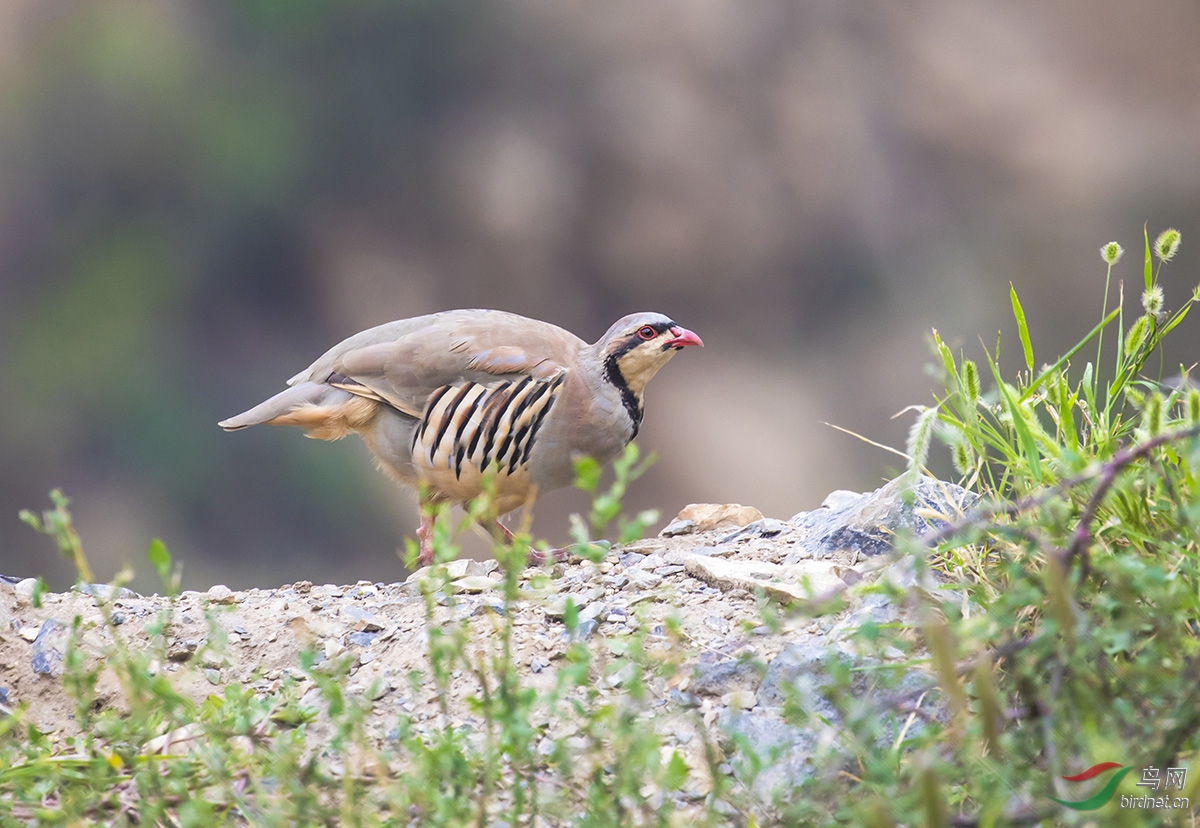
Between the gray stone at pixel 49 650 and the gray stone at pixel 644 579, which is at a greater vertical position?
the gray stone at pixel 49 650

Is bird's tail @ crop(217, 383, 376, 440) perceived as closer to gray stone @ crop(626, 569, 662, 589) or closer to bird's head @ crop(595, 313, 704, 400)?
bird's head @ crop(595, 313, 704, 400)

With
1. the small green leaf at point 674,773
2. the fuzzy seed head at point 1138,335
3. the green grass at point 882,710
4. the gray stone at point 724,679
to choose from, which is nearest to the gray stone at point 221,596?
the green grass at point 882,710

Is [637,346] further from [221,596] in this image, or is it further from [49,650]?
[49,650]

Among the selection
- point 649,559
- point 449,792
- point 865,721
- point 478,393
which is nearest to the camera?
point 865,721

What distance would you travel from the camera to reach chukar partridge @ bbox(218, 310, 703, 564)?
2.79 meters

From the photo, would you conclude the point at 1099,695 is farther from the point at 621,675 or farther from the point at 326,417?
the point at 326,417

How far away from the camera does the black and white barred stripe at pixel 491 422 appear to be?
2771 mm

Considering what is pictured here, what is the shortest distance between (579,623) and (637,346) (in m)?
1.24

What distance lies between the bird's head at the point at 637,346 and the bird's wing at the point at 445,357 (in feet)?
0.42

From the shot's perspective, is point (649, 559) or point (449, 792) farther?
point (649, 559)

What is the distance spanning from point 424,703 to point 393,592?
25.2 inches

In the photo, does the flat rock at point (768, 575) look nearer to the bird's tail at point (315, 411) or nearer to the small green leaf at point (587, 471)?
the small green leaf at point (587, 471)

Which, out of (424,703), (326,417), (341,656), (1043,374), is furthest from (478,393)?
(1043,374)

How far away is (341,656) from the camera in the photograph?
1918 mm
